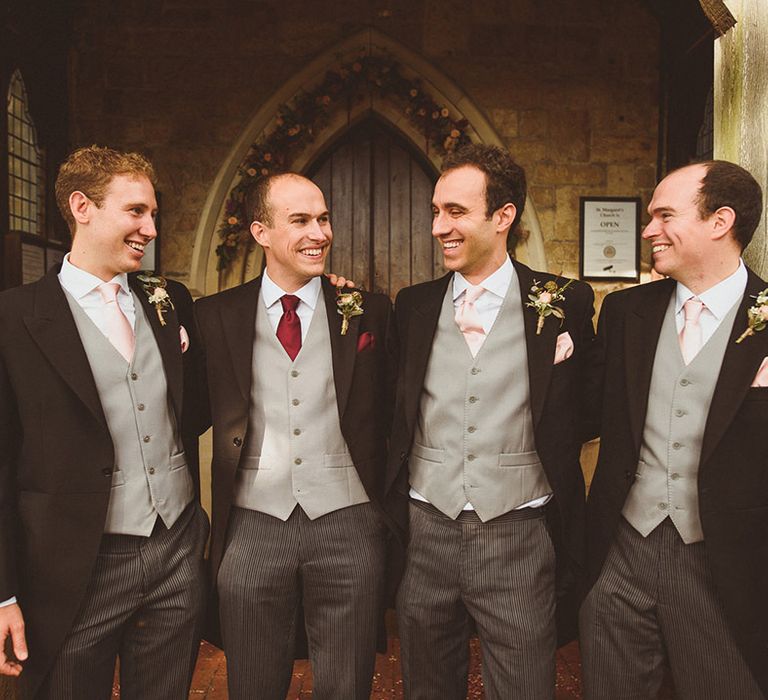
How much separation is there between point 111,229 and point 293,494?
868 millimetres

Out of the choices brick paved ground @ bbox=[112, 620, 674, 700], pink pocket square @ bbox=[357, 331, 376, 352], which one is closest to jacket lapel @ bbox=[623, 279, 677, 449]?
pink pocket square @ bbox=[357, 331, 376, 352]

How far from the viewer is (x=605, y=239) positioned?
443cm

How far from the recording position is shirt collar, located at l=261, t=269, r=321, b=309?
218 centimetres

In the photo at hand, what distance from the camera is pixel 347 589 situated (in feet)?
6.79

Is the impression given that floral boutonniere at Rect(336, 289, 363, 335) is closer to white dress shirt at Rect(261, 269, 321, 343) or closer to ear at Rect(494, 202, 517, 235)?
white dress shirt at Rect(261, 269, 321, 343)

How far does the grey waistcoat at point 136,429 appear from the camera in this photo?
74.0 inches

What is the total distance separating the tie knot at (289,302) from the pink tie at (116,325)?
441mm

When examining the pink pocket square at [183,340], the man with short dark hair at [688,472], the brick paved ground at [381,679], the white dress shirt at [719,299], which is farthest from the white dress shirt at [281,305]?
the brick paved ground at [381,679]

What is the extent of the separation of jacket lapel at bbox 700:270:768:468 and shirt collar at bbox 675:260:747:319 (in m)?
0.07

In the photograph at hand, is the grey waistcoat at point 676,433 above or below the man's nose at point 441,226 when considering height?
below

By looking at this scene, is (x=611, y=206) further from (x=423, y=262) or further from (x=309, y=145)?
(x=309, y=145)

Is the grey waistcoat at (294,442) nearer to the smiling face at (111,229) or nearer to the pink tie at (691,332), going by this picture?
the smiling face at (111,229)

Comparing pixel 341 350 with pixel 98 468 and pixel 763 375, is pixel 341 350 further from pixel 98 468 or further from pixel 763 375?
pixel 763 375

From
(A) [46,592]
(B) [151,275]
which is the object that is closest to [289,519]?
(A) [46,592]
